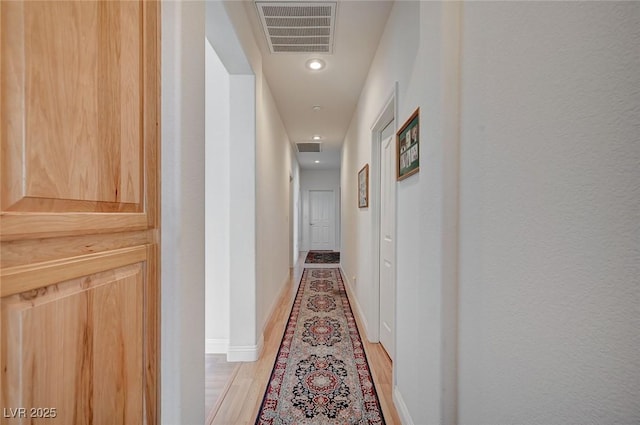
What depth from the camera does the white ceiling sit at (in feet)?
6.82

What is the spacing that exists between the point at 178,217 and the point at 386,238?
74.9 inches

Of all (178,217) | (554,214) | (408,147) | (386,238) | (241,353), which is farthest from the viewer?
(386,238)

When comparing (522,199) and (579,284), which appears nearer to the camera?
(579,284)

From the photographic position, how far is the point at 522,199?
75 centimetres

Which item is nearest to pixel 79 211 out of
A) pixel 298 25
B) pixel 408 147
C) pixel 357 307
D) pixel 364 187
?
pixel 408 147

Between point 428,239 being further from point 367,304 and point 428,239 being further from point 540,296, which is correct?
→ point 367,304

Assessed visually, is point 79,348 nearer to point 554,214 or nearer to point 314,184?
point 554,214

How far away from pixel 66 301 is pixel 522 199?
1109mm

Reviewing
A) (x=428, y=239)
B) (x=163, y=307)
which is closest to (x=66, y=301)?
(x=163, y=307)

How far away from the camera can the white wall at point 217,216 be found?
102 inches

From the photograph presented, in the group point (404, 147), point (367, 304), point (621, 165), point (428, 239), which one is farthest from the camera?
point (367, 304)

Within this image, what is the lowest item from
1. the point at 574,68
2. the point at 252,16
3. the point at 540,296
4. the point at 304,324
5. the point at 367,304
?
the point at 304,324

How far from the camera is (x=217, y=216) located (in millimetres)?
2621

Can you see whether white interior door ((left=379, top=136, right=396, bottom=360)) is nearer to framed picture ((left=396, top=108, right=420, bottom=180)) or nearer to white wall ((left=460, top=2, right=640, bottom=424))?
framed picture ((left=396, top=108, right=420, bottom=180))
